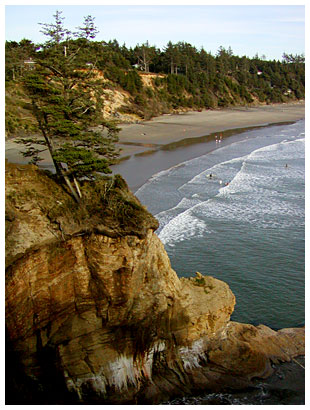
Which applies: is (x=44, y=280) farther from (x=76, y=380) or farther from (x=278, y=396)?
(x=278, y=396)

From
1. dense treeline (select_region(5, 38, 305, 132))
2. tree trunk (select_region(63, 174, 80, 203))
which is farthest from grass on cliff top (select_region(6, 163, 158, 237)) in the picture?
dense treeline (select_region(5, 38, 305, 132))

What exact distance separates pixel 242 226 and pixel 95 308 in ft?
55.9

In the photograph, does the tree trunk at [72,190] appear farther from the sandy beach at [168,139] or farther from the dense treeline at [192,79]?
the dense treeline at [192,79]

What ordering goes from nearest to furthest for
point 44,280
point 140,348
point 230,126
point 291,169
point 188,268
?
point 44,280 < point 140,348 < point 188,268 < point 291,169 < point 230,126

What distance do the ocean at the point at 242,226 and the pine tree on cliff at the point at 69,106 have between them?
384 inches

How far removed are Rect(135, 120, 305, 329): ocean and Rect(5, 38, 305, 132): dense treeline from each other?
1639 centimetres

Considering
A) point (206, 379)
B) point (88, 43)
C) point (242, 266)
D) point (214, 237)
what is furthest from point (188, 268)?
point (88, 43)

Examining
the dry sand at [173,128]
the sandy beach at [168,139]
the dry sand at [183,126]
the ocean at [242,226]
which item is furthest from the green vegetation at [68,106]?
the dry sand at [183,126]

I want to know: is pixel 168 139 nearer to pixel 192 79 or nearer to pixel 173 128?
pixel 173 128

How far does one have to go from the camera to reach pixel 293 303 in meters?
18.6

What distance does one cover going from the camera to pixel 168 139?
57375 millimetres

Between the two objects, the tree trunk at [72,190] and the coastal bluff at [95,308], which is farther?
the tree trunk at [72,190]

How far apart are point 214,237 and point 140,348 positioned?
13.6m

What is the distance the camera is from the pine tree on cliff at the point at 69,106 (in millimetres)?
11617
